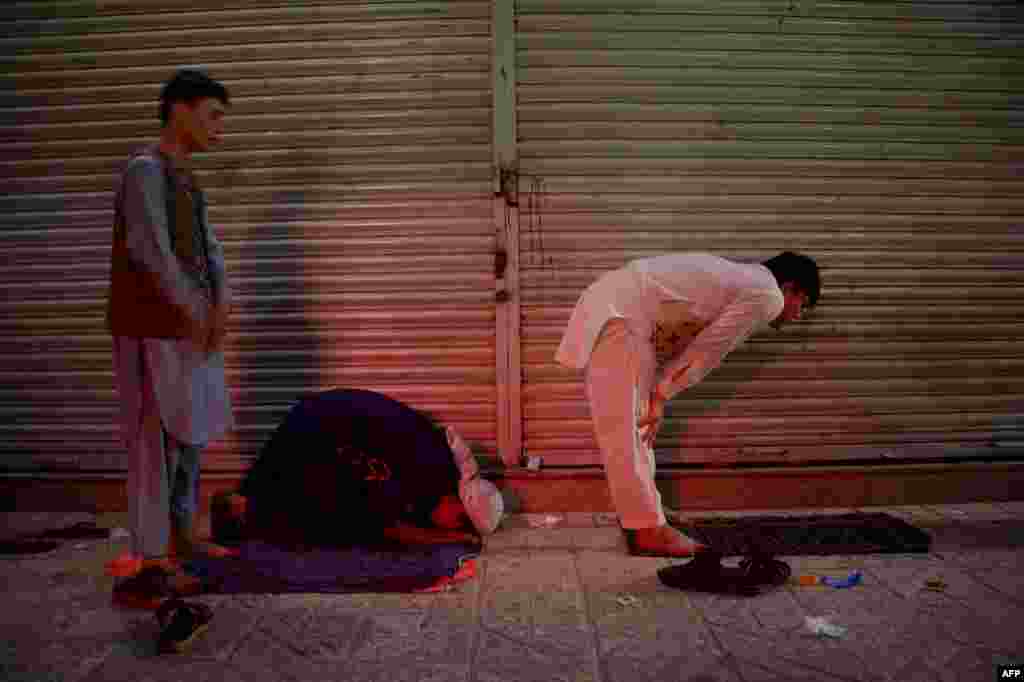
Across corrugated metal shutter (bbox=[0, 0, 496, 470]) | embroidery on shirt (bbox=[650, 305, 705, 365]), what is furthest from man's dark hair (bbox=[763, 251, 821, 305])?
corrugated metal shutter (bbox=[0, 0, 496, 470])

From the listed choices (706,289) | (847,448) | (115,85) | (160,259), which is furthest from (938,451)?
(115,85)

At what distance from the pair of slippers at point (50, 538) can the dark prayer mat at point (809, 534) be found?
11.1 feet

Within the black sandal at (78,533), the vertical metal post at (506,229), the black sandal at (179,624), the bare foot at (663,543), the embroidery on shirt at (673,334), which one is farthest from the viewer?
the vertical metal post at (506,229)

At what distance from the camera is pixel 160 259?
248 centimetres

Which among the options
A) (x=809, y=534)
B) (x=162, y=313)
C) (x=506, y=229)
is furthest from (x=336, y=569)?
(x=809, y=534)

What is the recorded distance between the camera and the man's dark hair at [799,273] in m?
3.14

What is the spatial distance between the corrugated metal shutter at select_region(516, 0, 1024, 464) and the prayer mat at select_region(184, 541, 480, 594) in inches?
44.2

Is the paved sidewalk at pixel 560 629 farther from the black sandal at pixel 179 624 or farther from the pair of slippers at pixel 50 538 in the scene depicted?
the pair of slippers at pixel 50 538

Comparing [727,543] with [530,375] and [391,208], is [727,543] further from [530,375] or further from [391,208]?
[391,208]

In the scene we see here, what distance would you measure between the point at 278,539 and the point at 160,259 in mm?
1644

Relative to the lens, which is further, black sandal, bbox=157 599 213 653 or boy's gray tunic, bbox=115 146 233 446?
boy's gray tunic, bbox=115 146 233 446

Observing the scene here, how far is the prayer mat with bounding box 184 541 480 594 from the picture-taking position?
9.00ft

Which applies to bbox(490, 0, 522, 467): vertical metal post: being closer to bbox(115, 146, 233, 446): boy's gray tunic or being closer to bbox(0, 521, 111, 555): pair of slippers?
bbox(115, 146, 233, 446): boy's gray tunic

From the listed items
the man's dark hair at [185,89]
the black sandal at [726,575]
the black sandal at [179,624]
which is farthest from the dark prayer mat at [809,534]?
the man's dark hair at [185,89]
